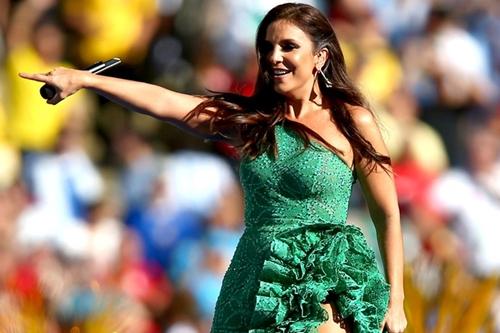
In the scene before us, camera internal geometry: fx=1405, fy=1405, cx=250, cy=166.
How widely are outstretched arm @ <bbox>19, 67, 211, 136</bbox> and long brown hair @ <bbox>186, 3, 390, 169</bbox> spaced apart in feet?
0.12

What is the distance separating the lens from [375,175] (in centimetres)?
517

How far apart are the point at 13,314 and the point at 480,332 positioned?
233cm

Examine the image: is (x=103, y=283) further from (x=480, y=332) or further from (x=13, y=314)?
(x=480, y=332)

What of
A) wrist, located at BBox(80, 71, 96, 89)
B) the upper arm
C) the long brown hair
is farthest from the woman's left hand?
wrist, located at BBox(80, 71, 96, 89)

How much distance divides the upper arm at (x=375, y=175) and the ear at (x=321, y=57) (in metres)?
0.21

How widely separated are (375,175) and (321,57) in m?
0.48

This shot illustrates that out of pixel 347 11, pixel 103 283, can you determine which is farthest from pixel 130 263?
pixel 347 11

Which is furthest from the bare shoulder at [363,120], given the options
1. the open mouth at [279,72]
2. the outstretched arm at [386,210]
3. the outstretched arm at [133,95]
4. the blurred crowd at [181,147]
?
the blurred crowd at [181,147]

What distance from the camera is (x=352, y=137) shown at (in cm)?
514

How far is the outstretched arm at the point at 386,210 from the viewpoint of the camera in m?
5.17

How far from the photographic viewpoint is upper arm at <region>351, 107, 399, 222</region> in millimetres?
5164

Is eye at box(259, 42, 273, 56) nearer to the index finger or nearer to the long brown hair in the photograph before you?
the long brown hair

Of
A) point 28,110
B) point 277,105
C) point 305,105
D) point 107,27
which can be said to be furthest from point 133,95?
point 107,27

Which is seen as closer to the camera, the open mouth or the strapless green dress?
the strapless green dress
